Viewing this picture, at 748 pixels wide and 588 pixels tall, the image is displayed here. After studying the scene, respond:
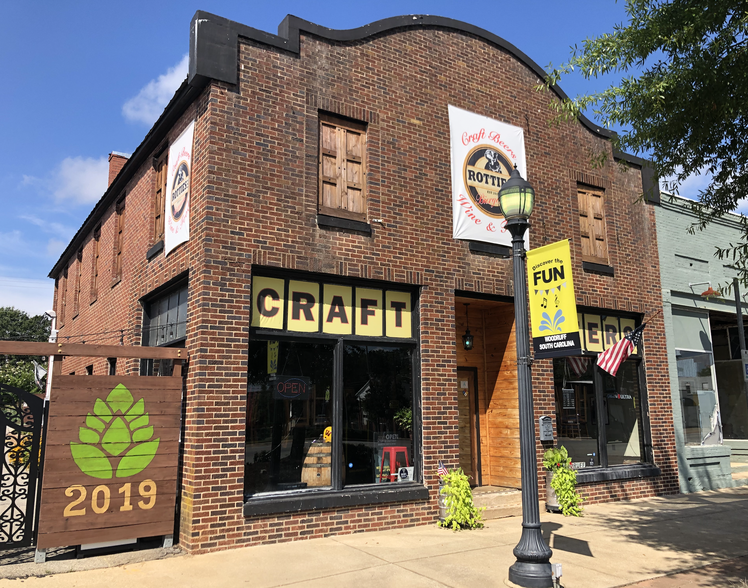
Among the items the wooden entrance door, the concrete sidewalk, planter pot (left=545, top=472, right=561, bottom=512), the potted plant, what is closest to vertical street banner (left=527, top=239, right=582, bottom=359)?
the concrete sidewalk

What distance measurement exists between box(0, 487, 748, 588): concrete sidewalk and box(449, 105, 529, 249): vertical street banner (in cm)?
516

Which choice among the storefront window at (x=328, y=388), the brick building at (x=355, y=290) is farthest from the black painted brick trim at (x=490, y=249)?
the storefront window at (x=328, y=388)

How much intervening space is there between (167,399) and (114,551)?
79.2 inches

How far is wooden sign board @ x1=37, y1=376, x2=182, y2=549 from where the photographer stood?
24.1 ft

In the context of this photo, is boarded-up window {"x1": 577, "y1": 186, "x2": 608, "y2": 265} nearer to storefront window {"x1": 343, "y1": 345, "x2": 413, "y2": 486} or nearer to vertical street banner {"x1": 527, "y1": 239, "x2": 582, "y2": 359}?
storefront window {"x1": 343, "y1": 345, "x2": 413, "y2": 486}

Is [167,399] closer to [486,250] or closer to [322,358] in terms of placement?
[322,358]

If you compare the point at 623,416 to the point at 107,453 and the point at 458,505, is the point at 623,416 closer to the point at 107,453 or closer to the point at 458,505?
the point at 458,505

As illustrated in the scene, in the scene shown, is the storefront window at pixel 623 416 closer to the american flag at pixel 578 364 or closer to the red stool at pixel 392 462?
the american flag at pixel 578 364

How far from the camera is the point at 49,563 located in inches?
282

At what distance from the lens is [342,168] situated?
998 centimetres

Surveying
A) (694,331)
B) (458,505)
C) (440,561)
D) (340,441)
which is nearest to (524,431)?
(440,561)

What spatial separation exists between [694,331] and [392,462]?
9.10m

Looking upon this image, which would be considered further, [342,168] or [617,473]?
[617,473]

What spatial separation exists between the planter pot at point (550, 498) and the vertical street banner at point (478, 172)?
4.41 metres
